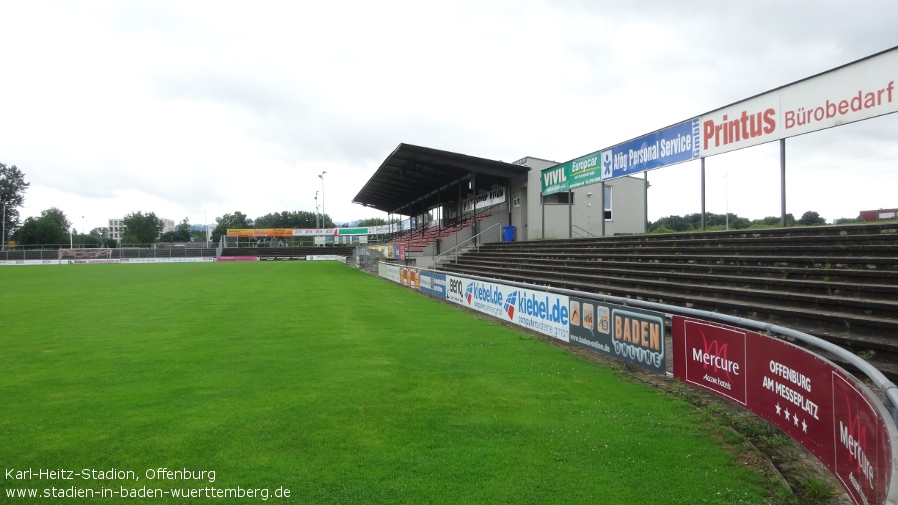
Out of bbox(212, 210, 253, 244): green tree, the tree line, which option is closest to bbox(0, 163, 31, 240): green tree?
the tree line

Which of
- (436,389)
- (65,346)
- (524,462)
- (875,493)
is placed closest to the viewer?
(875,493)

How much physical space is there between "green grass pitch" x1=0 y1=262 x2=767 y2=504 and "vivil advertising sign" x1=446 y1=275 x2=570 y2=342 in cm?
65

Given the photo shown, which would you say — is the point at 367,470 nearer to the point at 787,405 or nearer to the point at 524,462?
the point at 524,462

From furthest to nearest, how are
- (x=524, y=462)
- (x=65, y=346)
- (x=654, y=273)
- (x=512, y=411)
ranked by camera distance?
(x=654, y=273), (x=65, y=346), (x=512, y=411), (x=524, y=462)

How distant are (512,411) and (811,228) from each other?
29.4 feet

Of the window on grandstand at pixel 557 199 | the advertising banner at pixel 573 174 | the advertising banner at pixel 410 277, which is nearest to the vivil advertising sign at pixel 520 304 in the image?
the advertising banner at pixel 410 277

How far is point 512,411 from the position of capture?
6.12 metres

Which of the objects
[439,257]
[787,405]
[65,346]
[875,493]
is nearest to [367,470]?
[875,493]

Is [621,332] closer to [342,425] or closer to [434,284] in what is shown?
[342,425]

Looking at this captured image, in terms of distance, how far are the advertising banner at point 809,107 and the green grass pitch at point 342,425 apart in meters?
8.70

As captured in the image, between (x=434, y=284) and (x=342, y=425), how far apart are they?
51.0 ft

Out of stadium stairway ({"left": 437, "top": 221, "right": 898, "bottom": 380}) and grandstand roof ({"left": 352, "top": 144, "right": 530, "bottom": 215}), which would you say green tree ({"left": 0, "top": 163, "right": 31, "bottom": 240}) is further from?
stadium stairway ({"left": 437, "top": 221, "right": 898, "bottom": 380})

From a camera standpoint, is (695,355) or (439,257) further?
(439,257)

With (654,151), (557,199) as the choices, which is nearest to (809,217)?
(654,151)
